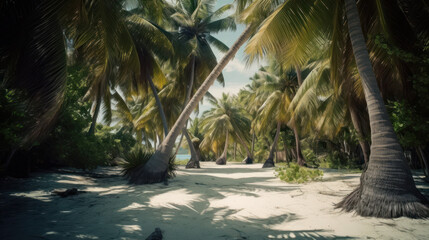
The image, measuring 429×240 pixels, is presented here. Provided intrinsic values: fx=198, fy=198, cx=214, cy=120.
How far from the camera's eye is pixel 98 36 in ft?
16.9

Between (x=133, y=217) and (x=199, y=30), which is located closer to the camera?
(x=133, y=217)

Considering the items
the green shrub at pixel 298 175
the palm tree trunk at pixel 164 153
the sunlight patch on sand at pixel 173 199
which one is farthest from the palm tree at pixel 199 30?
the sunlight patch on sand at pixel 173 199

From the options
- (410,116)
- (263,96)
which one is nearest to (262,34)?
(410,116)

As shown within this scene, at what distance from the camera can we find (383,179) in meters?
3.19

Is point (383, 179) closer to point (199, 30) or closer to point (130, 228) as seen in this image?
point (130, 228)

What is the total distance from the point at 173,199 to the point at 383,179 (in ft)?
13.2

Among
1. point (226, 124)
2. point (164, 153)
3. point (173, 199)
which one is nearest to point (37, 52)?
point (173, 199)

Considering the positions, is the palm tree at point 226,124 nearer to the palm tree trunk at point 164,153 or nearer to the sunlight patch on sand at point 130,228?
the palm tree trunk at point 164,153

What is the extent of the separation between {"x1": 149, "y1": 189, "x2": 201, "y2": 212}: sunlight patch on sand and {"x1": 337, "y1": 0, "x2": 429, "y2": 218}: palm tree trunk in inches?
117

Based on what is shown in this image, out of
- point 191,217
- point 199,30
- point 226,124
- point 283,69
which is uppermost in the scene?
point 199,30

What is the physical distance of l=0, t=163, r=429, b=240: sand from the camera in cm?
260

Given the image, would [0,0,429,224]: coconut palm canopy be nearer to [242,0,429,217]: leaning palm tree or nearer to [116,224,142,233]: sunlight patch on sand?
[242,0,429,217]: leaning palm tree

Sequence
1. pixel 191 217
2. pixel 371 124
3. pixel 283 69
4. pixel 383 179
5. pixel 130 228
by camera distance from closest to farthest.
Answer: pixel 130 228 → pixel 383 179 → pixel 191 217 → pixel 371 124 → pixel 283 69

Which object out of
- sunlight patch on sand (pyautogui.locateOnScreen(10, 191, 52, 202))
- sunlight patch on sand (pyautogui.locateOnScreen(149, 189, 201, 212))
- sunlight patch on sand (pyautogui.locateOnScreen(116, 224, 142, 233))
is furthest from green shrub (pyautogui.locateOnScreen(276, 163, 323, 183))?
sunlight patch on sand (pyautogui.locateOnScreen(10, 191, 52, 202))
